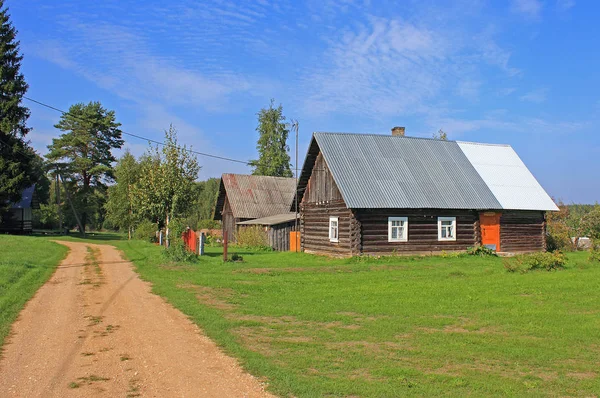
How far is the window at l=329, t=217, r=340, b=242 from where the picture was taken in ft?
96.6

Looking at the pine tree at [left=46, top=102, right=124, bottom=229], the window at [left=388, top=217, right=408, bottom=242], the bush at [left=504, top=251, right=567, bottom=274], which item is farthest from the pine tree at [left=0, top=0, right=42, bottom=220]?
the bush at [left=504, top=251, right=567, bottom=274]

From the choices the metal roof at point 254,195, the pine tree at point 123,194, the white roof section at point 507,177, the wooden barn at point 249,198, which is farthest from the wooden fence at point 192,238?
the pine tree at point 123,194

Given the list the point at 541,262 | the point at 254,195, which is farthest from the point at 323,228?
the point at 254,195

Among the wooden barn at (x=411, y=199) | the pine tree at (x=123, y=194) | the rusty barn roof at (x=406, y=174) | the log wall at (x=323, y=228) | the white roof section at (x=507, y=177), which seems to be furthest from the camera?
the pine tree at (x=123, y=194)

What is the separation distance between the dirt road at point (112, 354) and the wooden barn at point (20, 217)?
4233cm

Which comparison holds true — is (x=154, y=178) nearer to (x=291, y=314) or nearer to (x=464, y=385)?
(x=291, y=314)

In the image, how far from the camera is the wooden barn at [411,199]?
92.6 ft

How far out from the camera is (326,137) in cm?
3181

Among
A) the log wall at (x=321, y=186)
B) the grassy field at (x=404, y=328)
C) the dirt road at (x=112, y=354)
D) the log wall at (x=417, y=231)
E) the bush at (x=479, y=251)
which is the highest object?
the log wall at (x=321, y=186)

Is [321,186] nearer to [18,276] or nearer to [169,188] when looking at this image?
[169,188]

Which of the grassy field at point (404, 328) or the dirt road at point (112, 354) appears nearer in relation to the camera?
the dirt road at point (112, 354)

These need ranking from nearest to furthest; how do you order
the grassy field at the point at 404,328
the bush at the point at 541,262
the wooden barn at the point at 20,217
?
the grassy field at the point at 404,328, the bush at the point at 541,262, the wooden barn at the point at 20,217

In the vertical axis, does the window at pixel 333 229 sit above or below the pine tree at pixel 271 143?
below

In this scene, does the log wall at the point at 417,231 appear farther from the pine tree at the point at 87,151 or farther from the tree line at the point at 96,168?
the pine tree at the point at 87,151
